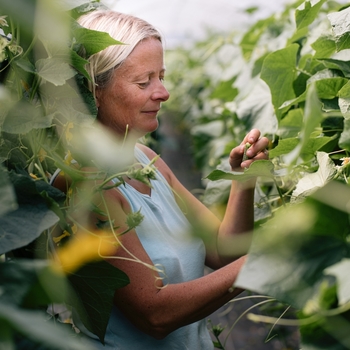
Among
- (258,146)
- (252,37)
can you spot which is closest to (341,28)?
(258,146)

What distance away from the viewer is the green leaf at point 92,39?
2.69 ft

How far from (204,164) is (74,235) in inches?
82.4

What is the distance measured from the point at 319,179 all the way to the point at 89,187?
1.17 feet

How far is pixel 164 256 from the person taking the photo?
1006 mm

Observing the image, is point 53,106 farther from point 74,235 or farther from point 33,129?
point 74,235

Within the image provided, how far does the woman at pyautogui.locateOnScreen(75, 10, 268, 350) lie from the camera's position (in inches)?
35.5

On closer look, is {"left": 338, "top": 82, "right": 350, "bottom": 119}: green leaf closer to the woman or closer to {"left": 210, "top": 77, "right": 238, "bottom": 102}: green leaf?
the woman

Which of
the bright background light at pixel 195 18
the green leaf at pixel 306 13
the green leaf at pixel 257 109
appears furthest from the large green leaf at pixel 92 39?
the bright background light at pixel 195 18

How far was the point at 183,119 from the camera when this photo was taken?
15.8 feet

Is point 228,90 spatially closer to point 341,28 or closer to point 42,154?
point 341,28

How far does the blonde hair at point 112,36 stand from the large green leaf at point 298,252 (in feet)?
1.75

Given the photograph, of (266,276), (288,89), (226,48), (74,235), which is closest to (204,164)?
(226,48)

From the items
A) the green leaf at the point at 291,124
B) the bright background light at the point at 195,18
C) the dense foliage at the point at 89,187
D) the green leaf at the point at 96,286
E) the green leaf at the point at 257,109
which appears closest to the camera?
the dense foliage at the point at 89,187

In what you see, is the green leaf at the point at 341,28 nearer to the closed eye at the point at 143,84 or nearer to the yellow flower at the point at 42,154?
the closed eye at the point at 143,84
